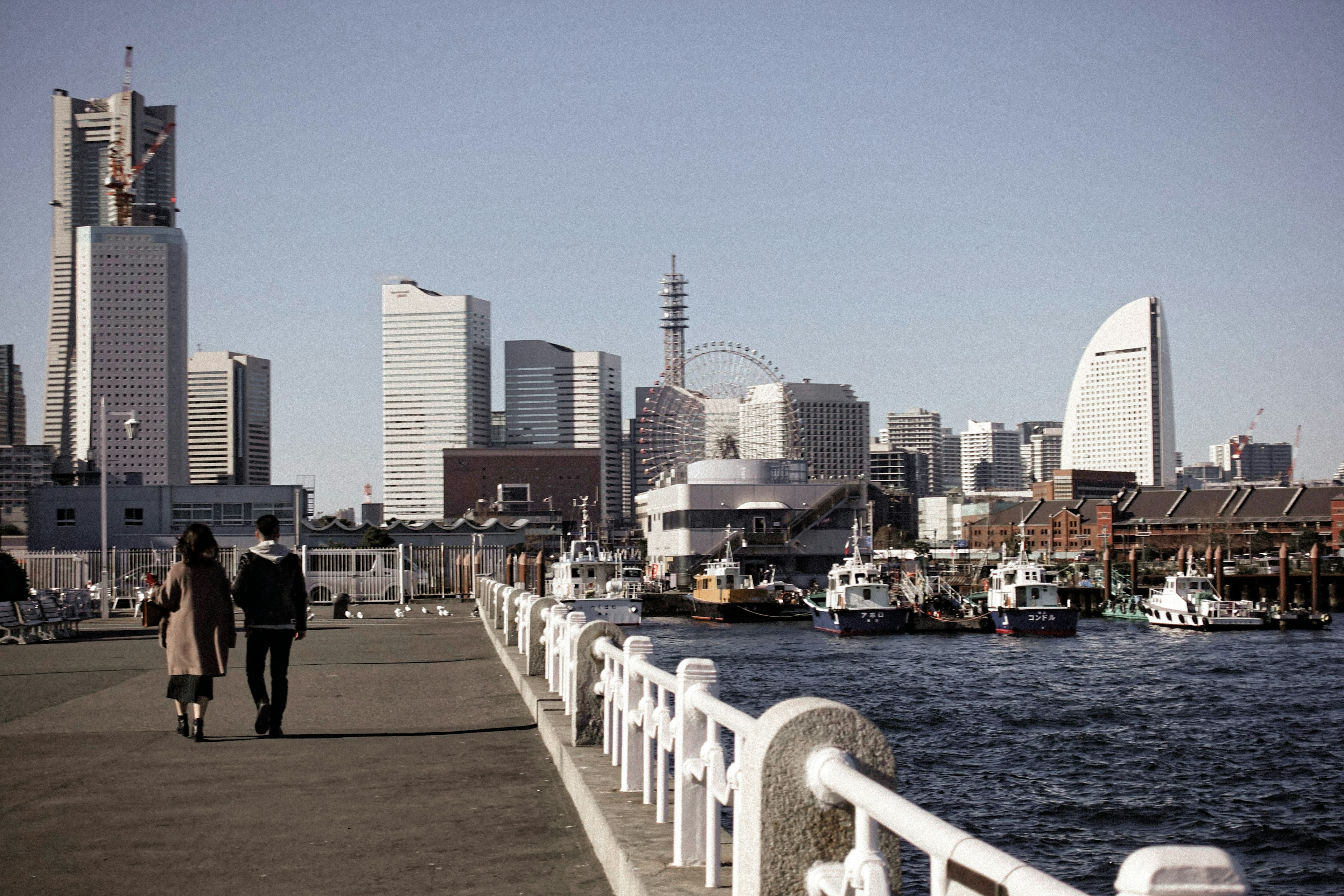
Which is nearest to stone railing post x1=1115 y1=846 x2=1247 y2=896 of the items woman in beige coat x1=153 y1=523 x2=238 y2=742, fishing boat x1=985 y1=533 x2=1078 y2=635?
woman in beige coat x1=153 y1=523 x2=238 y2=742

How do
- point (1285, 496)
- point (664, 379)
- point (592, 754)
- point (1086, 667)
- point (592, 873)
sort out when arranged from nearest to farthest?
1. point (592, 873)
2. point (592, 754)
3. point (1086, 667)
4. point (664, 379)
5. point (1285, 496)

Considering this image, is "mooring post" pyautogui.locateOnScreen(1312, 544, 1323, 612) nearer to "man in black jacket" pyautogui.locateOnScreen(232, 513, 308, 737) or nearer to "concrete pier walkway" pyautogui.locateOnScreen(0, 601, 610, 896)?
"concrete pier walkway" pyautogui.locateOnScreen(0, 601, 610, 896)

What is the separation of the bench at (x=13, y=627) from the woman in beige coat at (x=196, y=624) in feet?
55.5

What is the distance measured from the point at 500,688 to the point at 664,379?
124606 millimetres

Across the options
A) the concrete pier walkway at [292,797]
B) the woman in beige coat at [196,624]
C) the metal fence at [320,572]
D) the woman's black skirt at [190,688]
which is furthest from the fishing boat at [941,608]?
the woman's black skirt at [190,688]

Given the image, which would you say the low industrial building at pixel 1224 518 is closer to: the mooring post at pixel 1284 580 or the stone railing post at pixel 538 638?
the mooring post at pixel 1284 580

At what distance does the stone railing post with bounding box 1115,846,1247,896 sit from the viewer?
2467 millimetres

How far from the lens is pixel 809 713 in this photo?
15.2ft

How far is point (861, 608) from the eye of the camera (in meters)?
79.2

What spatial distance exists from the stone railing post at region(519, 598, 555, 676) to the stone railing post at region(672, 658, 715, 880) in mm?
9108

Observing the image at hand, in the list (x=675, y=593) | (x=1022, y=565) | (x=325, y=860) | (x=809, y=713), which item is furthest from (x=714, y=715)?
(x=675, y=593)

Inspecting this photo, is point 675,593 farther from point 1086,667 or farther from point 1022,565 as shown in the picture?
point 1086,667

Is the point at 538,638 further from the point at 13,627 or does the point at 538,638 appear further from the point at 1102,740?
the point at 1102,740

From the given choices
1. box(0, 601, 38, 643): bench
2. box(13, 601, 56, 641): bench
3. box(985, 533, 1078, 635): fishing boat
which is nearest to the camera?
box(0, 601, 38, 643): bench
